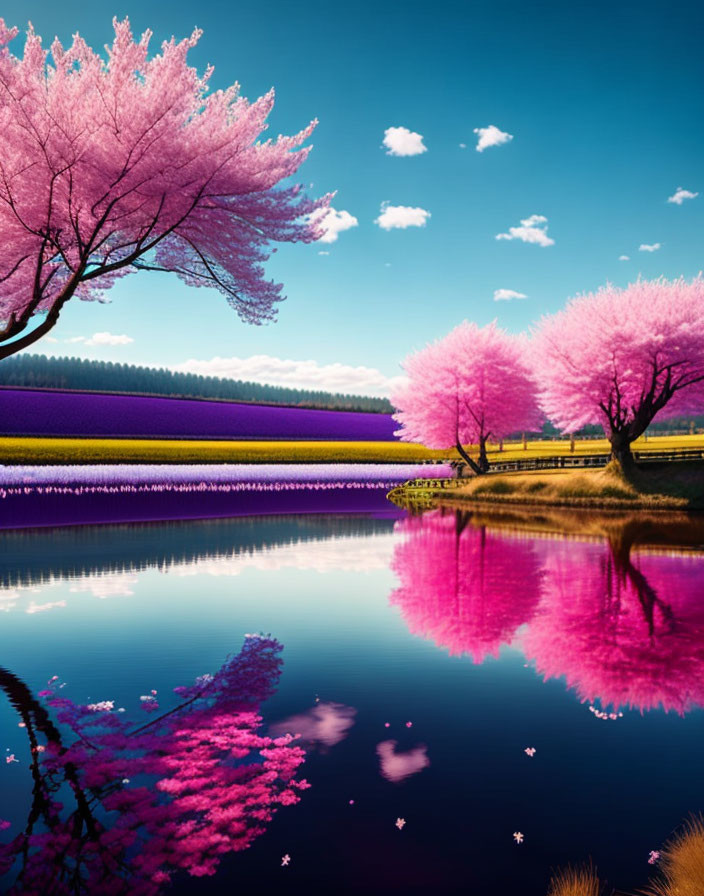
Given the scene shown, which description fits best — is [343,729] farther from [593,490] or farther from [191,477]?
[191,477]

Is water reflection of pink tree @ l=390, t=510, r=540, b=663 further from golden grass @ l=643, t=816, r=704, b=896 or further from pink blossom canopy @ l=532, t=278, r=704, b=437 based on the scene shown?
pink blossom canopy @ l=532, t=278, r=704, b=437

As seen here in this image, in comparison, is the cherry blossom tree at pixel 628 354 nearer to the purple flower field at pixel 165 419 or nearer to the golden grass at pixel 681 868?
the golden grass at pixel 681 868

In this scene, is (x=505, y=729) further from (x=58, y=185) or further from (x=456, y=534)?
(x=456, y=534)

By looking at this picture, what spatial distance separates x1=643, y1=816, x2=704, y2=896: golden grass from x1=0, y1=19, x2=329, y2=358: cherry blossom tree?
10.0 m

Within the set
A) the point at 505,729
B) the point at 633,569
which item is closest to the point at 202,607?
the point at 505,729

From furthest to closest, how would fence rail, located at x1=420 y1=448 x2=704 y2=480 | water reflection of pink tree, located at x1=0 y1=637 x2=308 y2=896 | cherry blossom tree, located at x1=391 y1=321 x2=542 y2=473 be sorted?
1. cherry blossom tree, located at x1=391 y1=321 x2=542 y2=473
2. fence rail, located at x1=420 y1=448 x2=704 y2=480
3. water reflection of pink tree, located at x1=0 y1=637 x2=308 y2=896

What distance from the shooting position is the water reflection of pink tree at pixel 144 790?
166 inches

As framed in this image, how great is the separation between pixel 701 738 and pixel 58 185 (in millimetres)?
11140

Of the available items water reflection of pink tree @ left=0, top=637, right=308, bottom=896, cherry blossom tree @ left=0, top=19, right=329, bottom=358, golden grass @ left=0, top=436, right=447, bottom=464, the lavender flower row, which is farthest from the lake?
golden grass @ left=0, top=436, right=447, bottom=464

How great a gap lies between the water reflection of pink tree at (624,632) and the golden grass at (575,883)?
316cm

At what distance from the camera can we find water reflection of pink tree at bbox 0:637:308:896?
4223 millimetres

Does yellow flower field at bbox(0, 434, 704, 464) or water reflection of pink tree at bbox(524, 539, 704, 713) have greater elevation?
yellow flower field at bbox(0, 434, 704, 464)

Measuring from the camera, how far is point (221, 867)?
4215mm

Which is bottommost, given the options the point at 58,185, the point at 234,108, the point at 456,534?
the point at 456,534
